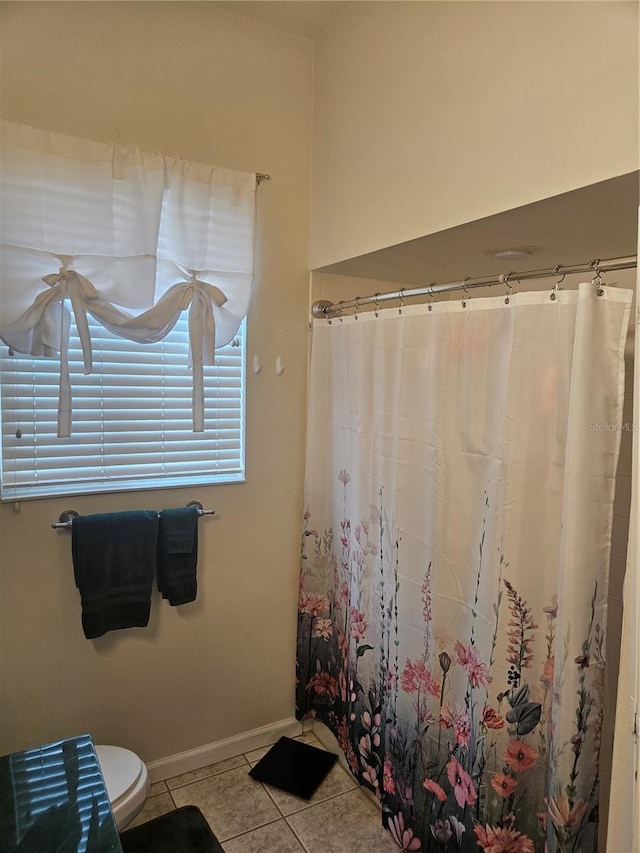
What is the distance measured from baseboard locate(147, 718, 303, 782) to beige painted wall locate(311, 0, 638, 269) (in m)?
1.97

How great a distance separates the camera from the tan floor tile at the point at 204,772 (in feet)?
7.20

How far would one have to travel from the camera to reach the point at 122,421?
201cm

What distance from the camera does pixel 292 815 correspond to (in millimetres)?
2057

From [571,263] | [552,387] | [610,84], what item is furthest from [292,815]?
[610,84]

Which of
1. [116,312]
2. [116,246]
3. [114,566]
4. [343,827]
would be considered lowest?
[343,827]

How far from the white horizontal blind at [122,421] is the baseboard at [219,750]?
109 cm

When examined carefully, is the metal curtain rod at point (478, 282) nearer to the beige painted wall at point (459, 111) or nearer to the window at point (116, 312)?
the beige painted wall at point (459, 111)

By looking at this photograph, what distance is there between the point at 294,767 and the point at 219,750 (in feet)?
1.02

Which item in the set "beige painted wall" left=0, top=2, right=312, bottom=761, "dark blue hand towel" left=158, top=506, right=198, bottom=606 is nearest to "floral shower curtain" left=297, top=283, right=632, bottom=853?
"beige painted wall" left=0, top=2, right=312, bottom=761

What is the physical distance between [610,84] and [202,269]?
1339 mm

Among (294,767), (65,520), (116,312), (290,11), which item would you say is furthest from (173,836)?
(290,11)

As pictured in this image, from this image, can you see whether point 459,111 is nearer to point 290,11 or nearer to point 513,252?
point 513,252

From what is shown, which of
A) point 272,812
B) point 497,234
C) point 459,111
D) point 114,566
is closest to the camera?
point 459,111

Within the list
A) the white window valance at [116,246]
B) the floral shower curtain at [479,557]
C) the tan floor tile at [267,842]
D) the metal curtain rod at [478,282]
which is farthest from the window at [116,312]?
the tan floor tile at [267,842]
